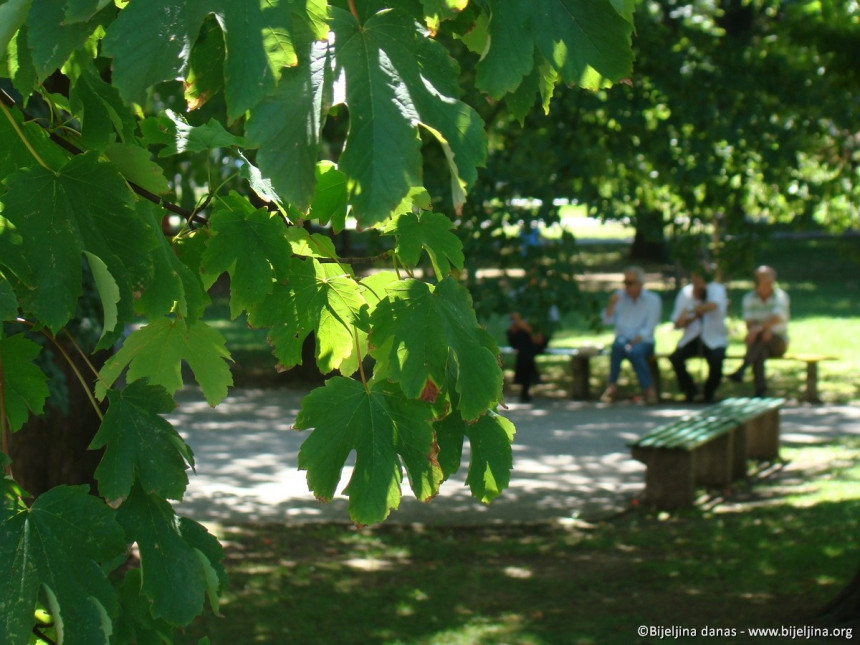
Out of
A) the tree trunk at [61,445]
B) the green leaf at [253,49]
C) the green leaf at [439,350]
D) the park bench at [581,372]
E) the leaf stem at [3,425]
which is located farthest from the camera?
the park bench at [581,372]

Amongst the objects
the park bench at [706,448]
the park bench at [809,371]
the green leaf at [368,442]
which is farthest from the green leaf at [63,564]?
the park bench at [809,371]

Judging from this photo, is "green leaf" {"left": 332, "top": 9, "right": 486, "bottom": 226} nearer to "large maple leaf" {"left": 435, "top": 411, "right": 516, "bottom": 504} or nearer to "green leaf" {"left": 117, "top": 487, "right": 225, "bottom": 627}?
"large maple leaf" {"left": 435, "top": 411, "right": 516, "bottom": 504}

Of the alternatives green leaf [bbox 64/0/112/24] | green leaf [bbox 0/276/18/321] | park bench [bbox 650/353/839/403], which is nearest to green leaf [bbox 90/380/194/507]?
green leaf [bbox 0/276/18/321]

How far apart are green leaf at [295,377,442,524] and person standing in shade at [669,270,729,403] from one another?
11414 millimetres

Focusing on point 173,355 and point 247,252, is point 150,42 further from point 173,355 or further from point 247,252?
point 173,355

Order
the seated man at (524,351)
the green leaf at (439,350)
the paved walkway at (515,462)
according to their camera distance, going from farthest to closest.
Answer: the seated man at (524,351), the paved walkway at (515,462), the green leaf at (439,350)

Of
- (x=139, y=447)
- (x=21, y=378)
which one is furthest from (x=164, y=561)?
(x=21, y=378)

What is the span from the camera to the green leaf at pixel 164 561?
2.12m

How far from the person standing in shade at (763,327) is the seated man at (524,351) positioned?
228 cm

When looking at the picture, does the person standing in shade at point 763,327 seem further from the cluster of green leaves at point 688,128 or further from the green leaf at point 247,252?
the green leaf at point 247,252

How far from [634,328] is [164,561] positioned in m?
11.6

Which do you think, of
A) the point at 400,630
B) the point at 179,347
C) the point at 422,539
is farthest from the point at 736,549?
the point at 179,347

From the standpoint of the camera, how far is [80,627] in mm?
1835

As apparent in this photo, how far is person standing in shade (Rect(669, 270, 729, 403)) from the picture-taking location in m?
13.2
